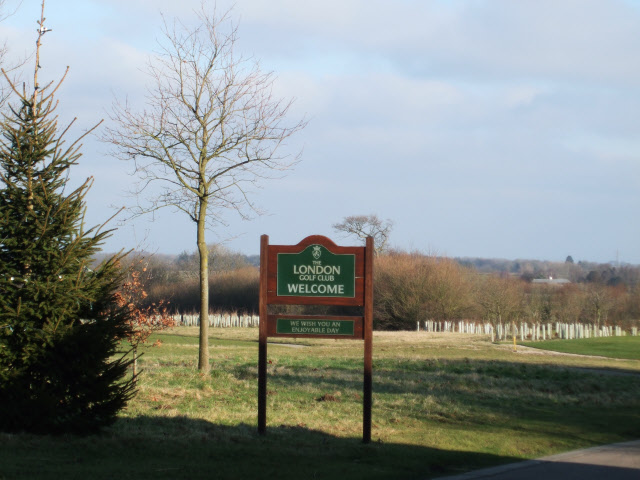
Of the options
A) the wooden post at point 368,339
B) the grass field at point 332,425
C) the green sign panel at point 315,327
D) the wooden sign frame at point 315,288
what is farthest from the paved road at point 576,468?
the green sign panel at point 315,327

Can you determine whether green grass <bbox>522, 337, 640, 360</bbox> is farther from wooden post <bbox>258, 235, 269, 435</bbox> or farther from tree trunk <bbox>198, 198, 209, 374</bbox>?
wooden post <bbox>258, 235, 269, 435</bbox>

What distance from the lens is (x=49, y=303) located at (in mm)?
9398

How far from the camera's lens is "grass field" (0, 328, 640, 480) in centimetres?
837

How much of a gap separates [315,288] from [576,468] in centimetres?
435

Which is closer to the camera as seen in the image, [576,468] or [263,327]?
[576,468]

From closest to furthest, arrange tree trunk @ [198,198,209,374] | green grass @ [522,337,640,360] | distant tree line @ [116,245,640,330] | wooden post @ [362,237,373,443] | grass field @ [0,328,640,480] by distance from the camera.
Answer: grass field @ [0,328,640,480] → wooden post @ [362,237,373,443] → tree trunk @ [198,198,209,374] → green grass @ [522,337,640,360] → distant tree line @ [116,245,640,330]

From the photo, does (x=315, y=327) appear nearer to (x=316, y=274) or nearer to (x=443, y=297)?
(x=316, y=274)

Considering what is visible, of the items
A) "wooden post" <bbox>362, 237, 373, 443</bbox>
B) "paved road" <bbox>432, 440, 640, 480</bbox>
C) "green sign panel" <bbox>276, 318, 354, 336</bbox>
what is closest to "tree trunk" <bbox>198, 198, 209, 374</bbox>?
"green sign panel" <bbox>276, 318, 354, 336</bbox>

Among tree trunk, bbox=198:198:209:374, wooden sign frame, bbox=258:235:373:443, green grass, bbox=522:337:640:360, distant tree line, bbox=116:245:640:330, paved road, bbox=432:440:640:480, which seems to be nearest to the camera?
paved road, bbox=432:440:640:480

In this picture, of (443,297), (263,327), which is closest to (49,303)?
(263,327)

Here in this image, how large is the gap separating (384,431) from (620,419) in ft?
18.1

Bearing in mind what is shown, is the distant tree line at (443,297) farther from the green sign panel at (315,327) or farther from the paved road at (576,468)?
the paved road at (576,468)

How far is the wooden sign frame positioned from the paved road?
2284mm

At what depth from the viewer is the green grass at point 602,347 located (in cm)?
3698
